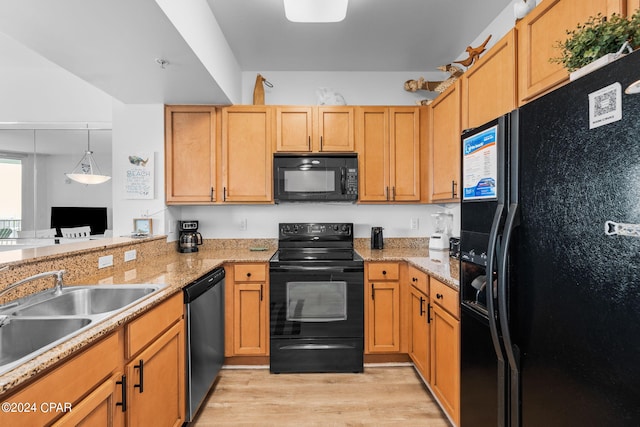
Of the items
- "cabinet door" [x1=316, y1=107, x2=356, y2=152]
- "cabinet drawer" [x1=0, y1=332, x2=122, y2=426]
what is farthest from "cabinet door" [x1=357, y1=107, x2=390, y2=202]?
"cabinet drawer" [x1=0, y1=332, x2=122, y2=426]

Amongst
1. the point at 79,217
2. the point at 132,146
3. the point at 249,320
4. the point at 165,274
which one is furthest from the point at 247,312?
the point at 79,217

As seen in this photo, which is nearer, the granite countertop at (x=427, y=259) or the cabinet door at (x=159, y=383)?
the cabinet door at (x=159, y=383)

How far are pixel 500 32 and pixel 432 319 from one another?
2090 mm

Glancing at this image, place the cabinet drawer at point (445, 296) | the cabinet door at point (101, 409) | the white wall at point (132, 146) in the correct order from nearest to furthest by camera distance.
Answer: the cabinet door at point (101, 409), the cabinet drawer at point (445, 296), the white wall at point (132, 146)

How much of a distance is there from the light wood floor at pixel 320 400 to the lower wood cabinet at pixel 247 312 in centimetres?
20

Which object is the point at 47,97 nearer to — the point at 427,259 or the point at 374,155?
the point at 374,155

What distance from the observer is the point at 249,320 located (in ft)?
8.59

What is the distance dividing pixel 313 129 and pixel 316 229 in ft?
3.03

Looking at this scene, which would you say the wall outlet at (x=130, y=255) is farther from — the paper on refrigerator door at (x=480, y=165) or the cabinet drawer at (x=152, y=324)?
the paper on refrigerator door at (x=480, y=165)

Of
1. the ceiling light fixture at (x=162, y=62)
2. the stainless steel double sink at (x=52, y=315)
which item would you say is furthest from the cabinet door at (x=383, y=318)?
the ceiling light fixture at (x=162, y=62)

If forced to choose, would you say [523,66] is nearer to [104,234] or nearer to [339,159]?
[339,159]

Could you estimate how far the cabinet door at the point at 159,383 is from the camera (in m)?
1.31

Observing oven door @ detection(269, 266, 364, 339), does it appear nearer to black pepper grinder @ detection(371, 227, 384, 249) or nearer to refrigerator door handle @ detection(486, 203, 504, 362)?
black pepper grinder @ detection(371, 227, 384, 249)

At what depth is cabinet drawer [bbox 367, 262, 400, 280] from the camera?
2641 mm
